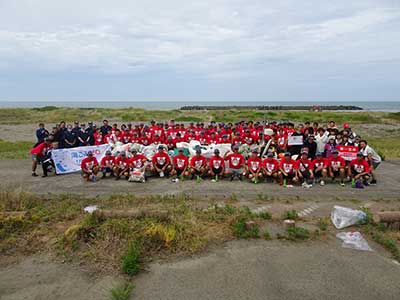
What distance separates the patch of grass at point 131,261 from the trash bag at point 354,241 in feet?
11.5

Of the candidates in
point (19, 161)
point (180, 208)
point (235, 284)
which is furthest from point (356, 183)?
point (19, 161)

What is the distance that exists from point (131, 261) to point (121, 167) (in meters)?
5.58

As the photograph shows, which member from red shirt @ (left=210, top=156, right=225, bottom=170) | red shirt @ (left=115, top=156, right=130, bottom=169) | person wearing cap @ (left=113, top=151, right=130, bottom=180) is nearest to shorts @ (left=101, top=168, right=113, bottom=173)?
person wearing cap @ (left=113, top=151, right=130, bottom=180)

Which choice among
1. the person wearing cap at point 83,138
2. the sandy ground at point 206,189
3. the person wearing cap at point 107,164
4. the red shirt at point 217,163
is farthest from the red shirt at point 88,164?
the red shirt at point 217,163

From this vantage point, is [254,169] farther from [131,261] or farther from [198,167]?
[131,261]

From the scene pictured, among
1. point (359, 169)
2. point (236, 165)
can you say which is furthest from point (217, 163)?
point (359, 169)

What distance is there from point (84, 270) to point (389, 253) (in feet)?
16.1

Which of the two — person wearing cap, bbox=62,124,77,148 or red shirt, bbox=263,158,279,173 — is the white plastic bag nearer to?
red shirt, bbox=263,158,279,173

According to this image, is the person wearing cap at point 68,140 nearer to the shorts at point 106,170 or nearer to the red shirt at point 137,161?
the shorts at point 106,170

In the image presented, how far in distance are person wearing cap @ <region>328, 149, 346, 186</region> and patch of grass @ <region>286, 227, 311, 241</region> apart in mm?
4251

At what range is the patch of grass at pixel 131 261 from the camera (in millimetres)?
4488

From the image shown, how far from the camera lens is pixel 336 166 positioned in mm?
9352

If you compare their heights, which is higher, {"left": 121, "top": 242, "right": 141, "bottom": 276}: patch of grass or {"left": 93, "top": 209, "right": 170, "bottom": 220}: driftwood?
{"left": 93, "top": 209, "right": 170, "bottom": 220}: driftwood

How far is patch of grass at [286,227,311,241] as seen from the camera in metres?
5.56
